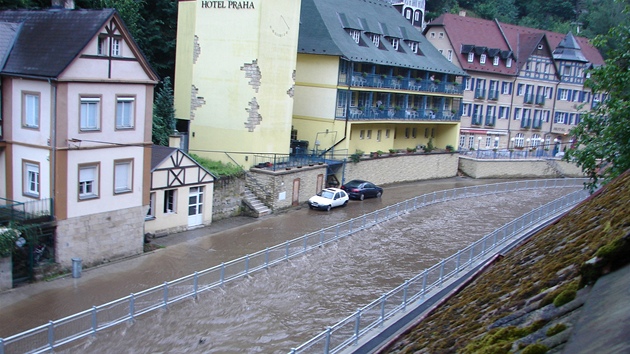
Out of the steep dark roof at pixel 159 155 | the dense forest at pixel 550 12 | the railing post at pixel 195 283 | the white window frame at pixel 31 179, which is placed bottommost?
the railing post at pixel 195 283

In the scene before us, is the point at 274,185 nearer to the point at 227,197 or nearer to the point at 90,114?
the point at 227,197

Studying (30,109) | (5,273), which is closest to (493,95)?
(30,109)

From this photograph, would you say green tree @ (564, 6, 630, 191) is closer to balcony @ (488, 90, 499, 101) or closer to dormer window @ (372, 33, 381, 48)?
dormer window @ (372, 33, 381, 48)

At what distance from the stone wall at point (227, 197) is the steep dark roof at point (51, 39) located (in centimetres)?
1007

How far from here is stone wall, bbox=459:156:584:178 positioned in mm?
49750

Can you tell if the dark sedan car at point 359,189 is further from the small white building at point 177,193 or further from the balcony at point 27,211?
the balcony at point 27,211

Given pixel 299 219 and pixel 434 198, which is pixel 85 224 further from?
pixel 434 198

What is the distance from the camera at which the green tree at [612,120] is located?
56.7ft

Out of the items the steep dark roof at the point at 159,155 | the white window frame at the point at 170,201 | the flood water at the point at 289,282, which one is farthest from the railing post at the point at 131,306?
the white window frame at the point at 170,201

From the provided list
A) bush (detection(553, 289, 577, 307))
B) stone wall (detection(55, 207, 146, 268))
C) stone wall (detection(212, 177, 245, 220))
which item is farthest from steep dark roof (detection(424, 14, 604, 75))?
bush (detection(553, 289, 577, 307))

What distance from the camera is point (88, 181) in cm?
2188

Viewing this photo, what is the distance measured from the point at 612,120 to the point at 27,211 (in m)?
18.5

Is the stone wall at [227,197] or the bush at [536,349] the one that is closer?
the bush at [536,349]

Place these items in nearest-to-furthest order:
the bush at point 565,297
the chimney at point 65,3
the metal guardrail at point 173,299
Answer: the bush at point 565,297 → the metal guardrail at point 173,299 → the chimney at point 65,3
